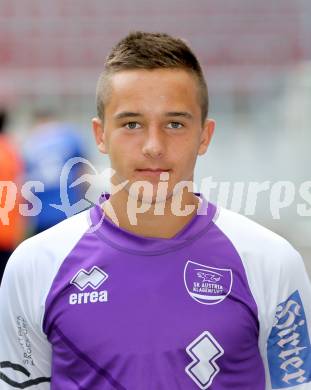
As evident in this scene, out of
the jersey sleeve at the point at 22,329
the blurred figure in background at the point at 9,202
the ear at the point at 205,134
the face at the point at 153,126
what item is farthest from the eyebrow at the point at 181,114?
the blurred figure in background at the point at 9,202

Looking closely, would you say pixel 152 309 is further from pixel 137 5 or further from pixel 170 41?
pixel 137 5

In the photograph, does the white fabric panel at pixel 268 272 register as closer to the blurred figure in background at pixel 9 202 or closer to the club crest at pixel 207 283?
the club crest at pixel 207 283

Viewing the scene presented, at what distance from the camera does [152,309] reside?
2.24 metres

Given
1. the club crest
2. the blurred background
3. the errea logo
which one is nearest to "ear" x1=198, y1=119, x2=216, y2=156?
the club crest

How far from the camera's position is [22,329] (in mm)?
2336

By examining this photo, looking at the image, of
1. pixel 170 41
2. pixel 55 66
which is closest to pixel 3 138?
pixel 170 41

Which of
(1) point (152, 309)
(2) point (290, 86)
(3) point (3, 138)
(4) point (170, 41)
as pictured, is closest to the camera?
(1) point (152, 309)

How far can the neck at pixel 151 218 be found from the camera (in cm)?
236

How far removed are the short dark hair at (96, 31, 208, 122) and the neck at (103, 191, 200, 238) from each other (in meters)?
0.23

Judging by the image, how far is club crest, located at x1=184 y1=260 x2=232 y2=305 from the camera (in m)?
2.27

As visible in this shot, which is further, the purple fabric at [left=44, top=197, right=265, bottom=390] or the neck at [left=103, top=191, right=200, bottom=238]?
the neck at [left=103, top=191, right=200, bottom=238]

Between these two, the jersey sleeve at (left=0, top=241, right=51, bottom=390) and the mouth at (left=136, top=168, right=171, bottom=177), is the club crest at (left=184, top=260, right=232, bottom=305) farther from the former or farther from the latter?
the jersey sleeve at (left=0, top=241, right=51, bottom=390)

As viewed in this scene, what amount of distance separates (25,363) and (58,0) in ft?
35.8

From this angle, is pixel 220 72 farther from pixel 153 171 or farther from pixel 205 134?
pixel 153 171
